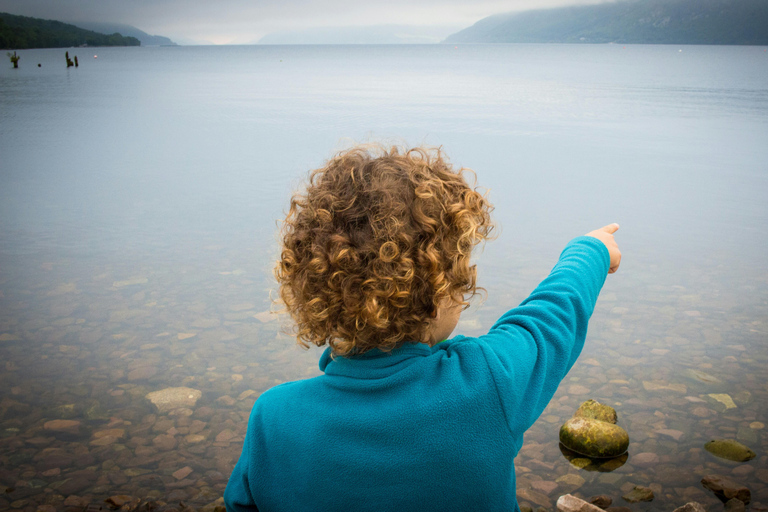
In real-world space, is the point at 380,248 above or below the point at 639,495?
above

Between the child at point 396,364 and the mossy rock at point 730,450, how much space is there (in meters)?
2.20

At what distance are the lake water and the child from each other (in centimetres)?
39

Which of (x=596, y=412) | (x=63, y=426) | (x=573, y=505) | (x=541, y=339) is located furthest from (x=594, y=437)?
(x=63, y=426)

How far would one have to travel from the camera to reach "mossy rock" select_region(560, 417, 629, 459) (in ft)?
10.1

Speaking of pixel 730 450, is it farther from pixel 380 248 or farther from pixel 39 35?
pixel 39 35

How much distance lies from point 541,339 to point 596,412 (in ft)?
7.46

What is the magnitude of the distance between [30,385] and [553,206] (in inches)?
240

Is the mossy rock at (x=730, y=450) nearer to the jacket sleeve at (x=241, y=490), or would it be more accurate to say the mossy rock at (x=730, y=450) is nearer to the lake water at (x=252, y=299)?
the lake water at (x=252, y=299)

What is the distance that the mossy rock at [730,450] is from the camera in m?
3.01

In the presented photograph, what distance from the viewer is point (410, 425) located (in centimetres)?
121

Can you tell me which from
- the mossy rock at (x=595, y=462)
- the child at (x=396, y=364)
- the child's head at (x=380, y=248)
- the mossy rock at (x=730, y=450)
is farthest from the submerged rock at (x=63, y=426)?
the mossy rock at (x=730, y=450)

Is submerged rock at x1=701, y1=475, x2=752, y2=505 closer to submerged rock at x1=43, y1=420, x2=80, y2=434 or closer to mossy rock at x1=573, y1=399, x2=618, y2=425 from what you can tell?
mossy rock at x1=573, y1=399, x2=618, y2=425

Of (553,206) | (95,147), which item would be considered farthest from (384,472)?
(95,147)

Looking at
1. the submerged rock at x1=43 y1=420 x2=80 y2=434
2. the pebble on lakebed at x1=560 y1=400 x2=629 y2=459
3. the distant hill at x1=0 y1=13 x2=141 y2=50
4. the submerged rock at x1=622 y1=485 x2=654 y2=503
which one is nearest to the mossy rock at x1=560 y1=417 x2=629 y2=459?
the pebble on lakebed at x1=560 y1=400 x2=629 y2=459
